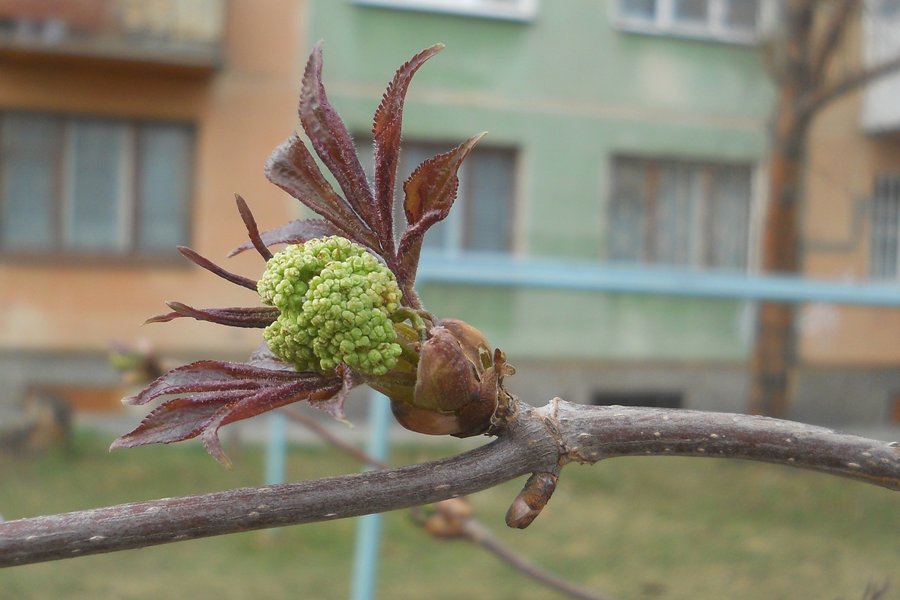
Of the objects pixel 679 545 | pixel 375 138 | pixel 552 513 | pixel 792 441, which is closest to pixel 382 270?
pixel 375 138

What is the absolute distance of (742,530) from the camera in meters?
4.02

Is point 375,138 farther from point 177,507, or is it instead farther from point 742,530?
point 742,530

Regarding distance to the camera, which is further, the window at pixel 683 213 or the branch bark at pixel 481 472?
the window at pixel 683 213

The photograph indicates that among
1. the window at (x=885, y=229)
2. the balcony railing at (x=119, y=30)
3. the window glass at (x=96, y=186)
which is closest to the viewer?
the balcony railing at (x=119, y=30)

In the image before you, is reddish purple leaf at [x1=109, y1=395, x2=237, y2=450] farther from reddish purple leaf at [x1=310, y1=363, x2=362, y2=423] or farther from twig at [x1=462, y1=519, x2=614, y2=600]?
twig at [x1=462, y1=519, x2=614, y2=600]

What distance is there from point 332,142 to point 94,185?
6.30m

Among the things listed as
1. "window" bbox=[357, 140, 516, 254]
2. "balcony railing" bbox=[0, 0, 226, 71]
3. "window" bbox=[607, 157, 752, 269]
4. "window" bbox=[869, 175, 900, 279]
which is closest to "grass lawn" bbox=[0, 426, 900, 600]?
"window" bbox=[357, 140, 516, 254]

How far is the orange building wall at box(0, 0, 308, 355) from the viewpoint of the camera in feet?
19.6

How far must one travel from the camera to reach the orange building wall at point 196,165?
235 inches

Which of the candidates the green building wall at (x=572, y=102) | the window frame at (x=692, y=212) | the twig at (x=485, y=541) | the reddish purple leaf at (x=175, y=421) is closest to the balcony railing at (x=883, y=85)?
the green building wall at (x=572, y=102)

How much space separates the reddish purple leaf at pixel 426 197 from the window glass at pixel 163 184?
606 centimetres

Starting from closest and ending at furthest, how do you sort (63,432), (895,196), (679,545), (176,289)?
(679,545)
(63,432)
(176,289)
(895,196)

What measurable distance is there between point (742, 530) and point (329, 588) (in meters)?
1.72

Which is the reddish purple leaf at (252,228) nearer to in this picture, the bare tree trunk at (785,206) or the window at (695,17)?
the bare tree trunk at (785,206)
